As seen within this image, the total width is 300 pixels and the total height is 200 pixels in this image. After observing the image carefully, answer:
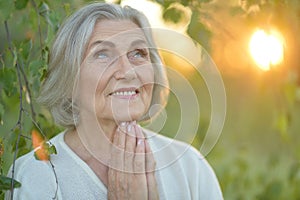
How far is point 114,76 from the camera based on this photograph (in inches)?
88.8

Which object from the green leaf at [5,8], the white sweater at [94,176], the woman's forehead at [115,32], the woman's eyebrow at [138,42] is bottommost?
the white sweater at [94,176]

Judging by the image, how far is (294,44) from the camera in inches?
109

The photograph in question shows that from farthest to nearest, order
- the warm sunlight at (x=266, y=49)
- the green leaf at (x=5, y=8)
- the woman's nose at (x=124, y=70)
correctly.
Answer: the warm sunlight at (x=266, y=49) < the woman's nose at (x=124, y=70) < the green leaf at (x=5, y=8)

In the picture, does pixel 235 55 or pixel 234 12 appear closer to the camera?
pixel 234 12

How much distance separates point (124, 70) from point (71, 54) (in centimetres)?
17

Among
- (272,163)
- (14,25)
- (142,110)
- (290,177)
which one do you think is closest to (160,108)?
(142,110)

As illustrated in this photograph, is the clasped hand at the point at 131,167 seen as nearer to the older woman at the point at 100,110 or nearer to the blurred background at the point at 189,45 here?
the older woman at the point at 100,110

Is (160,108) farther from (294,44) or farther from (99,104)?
(294,44)

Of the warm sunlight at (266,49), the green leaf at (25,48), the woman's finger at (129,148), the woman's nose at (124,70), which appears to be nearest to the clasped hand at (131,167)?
the woman's finger at (129,148)

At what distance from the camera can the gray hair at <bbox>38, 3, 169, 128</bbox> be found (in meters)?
2.29

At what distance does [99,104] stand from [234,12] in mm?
504

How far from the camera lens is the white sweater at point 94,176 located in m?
2.27

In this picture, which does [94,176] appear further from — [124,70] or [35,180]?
[124,70]

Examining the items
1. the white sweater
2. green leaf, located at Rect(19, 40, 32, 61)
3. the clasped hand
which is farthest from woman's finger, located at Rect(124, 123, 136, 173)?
green leaf, located at Rect(19, 40, 32, 61)
